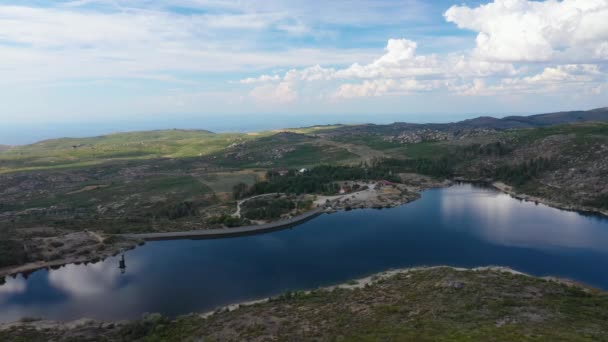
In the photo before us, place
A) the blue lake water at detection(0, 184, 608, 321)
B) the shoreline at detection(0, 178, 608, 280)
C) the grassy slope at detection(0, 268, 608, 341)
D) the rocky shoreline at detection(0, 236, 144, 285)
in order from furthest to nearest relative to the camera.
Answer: the shoreline at detection(0, 178, 608, 280)
the rocky shoreline at detection(0, 236, 144, 285)
the blue lake water at detection(0, 184, 608, 321)
the grassy slope at detection(0, 268, 608, 341)

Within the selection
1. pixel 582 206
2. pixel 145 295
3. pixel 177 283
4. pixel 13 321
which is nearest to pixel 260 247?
pixel 177 283

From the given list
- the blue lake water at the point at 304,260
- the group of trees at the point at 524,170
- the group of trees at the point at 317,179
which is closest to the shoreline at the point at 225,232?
the blue lake water at the point at 304,260

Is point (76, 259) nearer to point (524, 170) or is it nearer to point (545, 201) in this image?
point (545, 201)

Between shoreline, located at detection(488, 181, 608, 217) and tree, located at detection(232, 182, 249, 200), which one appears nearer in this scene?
shoreline, located at detection(488, 181, 608, 217)

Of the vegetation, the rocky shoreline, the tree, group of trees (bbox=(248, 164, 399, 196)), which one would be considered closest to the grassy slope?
the rocky shoreline

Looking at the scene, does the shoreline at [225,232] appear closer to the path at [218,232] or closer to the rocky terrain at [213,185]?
the path at [218,232]

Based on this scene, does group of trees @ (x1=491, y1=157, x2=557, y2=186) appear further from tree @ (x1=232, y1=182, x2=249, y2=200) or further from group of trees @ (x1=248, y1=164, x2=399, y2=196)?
tree @ (x1=232, y1=182, x2=249, y2=200)

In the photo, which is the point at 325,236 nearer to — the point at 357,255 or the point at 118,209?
the point at 357,255
